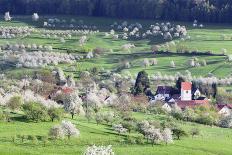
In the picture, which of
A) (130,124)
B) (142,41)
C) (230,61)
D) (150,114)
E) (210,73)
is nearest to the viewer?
(130,124)

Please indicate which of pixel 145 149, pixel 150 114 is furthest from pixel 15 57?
pixel 145 149

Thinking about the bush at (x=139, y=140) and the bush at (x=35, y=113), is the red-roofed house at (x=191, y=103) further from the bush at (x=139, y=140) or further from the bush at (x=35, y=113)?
the bush at (x=35, y=113)

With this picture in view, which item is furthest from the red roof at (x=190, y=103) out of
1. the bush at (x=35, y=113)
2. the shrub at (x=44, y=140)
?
the shrub at (x=44, y=140)

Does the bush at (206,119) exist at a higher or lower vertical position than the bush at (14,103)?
lower

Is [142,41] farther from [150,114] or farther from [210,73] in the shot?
[150,114]

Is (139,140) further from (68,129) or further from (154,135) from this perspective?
(68,129)

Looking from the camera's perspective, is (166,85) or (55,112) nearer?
(55,112)
